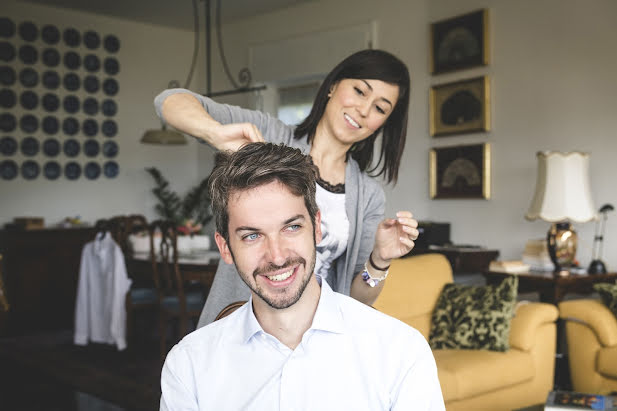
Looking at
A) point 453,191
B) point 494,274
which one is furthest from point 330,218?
point 453,191

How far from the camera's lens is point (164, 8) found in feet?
22.7

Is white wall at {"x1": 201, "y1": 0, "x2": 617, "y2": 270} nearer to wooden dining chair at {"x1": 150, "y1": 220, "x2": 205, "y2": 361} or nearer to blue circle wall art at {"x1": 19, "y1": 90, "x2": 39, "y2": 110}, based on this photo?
wooden dining chair at {"x1": 150, "y1": 220, "x2": 205, "y2": 361}

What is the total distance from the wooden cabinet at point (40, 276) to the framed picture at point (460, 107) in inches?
145

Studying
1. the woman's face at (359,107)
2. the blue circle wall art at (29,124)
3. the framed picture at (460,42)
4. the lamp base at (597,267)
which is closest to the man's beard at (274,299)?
the woman's face at (359,107)

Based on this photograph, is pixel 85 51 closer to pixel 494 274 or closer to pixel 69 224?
pixel 69 224

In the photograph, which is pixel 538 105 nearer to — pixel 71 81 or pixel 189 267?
pixel 189 267

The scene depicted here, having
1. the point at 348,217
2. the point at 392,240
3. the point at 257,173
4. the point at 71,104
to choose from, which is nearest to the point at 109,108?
the point at 71,104

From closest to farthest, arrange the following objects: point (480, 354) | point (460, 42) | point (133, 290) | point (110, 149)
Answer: point (480, 354)
point (133, 290)
point (460, 42)
point (110, 149)

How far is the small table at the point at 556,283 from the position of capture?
4082 mm

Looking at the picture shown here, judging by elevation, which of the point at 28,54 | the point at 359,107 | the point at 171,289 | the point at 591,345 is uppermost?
the point at 28,54

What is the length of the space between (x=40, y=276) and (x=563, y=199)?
4843mm

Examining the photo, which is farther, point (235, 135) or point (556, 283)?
point (556, 283)

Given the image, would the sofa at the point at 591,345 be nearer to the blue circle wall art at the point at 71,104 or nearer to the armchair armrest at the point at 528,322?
the armchair armrest at the point at 528,322

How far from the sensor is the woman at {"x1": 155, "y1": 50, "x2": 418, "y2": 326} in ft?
5.65
